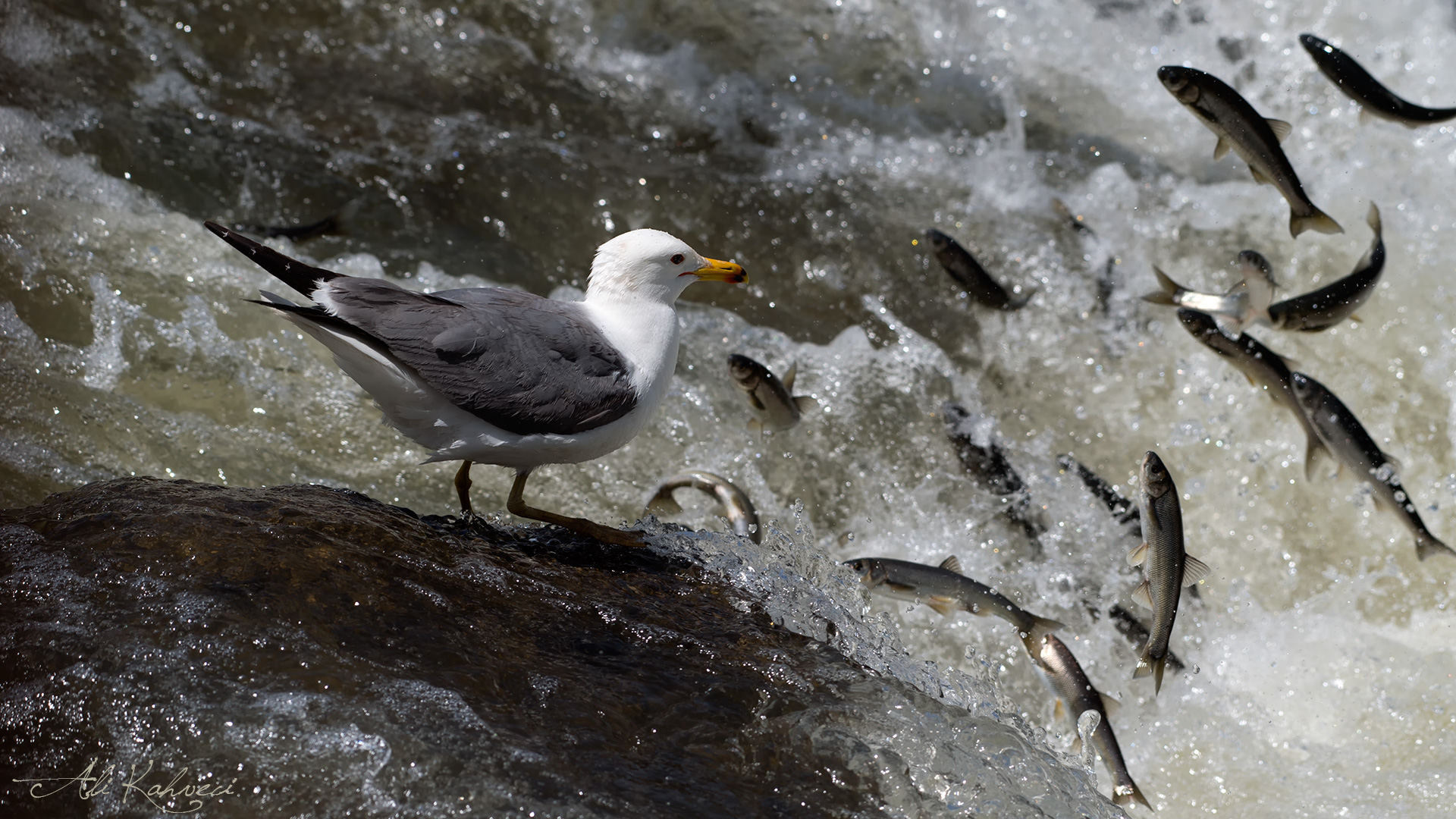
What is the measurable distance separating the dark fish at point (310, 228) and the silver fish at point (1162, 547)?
3925 millimetres

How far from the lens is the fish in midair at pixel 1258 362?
4.52m

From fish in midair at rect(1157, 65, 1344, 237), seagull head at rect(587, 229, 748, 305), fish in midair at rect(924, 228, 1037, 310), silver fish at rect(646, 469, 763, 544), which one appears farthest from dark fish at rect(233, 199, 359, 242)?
fish in midair at rect(1157, 65, 1344, 237)

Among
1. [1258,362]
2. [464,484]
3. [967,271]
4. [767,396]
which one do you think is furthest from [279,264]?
[1258,362]

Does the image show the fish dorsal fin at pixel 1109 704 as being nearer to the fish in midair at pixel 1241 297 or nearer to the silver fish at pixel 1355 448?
the silver fish at pixel 1355 448

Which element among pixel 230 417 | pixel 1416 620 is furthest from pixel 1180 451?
pixel 230 417

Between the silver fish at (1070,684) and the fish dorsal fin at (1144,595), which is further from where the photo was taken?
the silver fish at (1070,684)

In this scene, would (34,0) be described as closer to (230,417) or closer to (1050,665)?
(230,417)

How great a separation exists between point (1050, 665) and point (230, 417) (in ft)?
10.6

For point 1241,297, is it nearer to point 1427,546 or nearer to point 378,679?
point 1427,546

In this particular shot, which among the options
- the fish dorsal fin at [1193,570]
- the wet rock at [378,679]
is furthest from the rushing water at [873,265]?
the wet rock at [378,679]

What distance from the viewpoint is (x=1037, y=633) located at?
155 inches

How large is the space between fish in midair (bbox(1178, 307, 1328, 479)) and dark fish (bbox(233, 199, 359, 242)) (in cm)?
391

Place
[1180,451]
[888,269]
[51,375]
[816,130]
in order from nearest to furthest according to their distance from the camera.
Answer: [51,375] → [1180,451] → [888,269] → [816,130]

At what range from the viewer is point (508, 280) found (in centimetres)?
576
